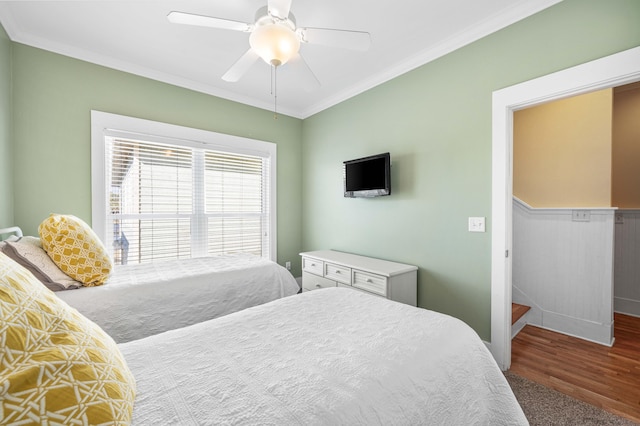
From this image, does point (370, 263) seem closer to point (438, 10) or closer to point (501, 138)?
point (501, 138)

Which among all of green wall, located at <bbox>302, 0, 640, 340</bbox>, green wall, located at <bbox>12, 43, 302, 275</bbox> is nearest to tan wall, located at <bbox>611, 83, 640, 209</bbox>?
green wall, located at <bbox>302, 0, 640, 340</bbox>

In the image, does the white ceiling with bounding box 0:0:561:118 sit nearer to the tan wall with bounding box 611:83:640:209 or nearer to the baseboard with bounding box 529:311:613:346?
the tan wall with bounding box 611:83:640:209

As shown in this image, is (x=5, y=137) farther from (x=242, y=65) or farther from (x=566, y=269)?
(x=566, y=269)

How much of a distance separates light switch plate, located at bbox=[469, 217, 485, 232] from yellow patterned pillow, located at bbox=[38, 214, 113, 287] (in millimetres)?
2815

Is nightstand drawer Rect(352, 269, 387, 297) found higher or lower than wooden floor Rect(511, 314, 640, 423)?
higher

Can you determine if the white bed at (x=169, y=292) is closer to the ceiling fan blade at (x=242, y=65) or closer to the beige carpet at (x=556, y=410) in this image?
the ceiling fan blade at (x=242, y=65)

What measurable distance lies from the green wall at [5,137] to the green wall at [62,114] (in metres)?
0.07

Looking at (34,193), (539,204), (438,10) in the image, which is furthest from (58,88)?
(539,204)

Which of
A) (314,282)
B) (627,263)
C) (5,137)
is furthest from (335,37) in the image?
(627,263)

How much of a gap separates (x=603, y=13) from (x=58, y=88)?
4.20m

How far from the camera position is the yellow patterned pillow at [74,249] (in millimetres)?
1717

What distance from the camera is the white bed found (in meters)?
1.67

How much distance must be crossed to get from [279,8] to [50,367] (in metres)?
1.81

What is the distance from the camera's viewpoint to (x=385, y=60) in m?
2.68
